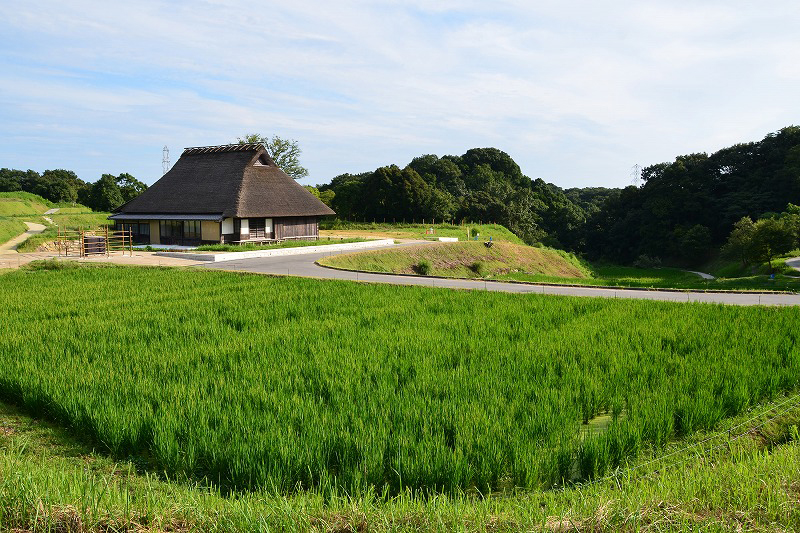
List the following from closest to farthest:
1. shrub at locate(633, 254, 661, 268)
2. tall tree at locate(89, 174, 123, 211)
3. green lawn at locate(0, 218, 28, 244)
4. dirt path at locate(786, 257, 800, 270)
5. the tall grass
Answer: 1. the tall grass
2. dirt path at locate(786, 257, 800, 270)
3. green lawn at locate(0, 218, 28, 244)
4. shrub at locate(633, 254, 661, 268)
5. tall tree at locate(89, 174, 123, 211)

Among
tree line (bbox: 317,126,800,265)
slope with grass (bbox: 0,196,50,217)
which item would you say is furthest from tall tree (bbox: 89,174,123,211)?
tree line (bbox: 317,126,800,265)

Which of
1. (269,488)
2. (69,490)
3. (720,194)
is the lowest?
(269,488)

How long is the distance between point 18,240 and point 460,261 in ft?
76.3

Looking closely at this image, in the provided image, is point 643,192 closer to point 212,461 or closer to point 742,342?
point 742,342

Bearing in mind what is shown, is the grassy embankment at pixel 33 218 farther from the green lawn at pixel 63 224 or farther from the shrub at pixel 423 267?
the shrub at pixel 423 267

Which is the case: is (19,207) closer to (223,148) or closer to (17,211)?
(17,211)

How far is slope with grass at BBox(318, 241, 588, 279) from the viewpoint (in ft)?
85.6

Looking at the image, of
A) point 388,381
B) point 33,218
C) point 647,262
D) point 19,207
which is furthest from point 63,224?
point 647,262

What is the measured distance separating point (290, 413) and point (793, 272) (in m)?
30.0

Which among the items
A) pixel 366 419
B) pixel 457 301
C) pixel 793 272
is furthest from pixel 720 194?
pixel 366 419

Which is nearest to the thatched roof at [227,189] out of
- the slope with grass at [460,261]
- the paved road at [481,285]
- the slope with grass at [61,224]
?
the slope with grass at [61,224]

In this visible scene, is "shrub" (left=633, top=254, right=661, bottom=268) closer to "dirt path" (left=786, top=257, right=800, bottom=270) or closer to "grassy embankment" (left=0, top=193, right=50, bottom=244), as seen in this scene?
"dirt path" (left=786, top=257, right=800, bottom=270)

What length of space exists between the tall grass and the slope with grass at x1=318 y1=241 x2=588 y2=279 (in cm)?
1183

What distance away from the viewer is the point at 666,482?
456cm
